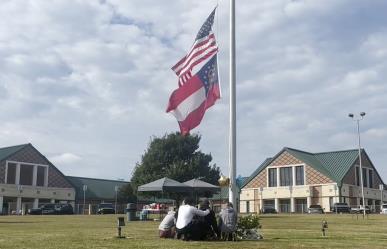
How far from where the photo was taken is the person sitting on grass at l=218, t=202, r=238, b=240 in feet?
52.5

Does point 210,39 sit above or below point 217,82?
above

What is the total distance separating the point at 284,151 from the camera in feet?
270

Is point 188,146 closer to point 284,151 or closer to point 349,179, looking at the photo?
point 284,151

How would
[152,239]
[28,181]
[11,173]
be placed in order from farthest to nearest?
[28,181] < [11,173] < [152,239]

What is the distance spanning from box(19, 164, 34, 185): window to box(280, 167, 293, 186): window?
117ft

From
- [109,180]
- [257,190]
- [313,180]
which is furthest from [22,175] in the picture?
[313,180]

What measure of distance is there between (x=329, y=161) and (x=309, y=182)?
5754mm

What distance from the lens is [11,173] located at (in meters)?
76.9

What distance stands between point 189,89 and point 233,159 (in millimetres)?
2649

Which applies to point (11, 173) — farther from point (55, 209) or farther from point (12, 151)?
point (55, 209)

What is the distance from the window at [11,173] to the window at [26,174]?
112cm

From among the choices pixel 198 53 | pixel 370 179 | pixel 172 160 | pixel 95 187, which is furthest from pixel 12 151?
pixel 198 53

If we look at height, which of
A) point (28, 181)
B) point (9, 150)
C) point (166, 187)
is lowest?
point (166, 187)

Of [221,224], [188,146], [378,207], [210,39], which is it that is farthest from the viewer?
[378,207]
